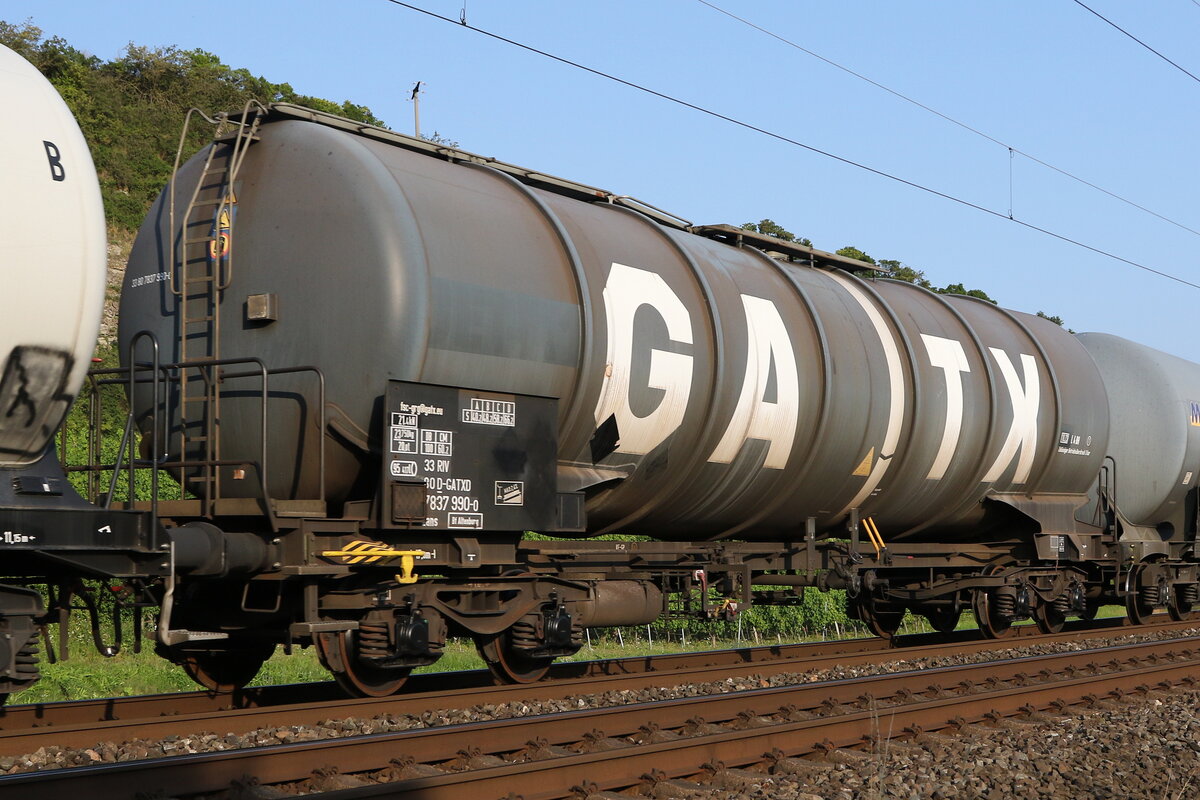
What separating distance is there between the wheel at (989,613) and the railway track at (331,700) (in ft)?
3.19

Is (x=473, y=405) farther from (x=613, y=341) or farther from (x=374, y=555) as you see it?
(x=613, y=341)

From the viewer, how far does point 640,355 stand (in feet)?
33.0

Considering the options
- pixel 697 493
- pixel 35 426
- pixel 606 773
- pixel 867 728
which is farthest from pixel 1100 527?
pixel 35 426

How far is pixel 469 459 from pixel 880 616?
31.6 feet

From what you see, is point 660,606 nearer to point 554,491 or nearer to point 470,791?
point 554,491

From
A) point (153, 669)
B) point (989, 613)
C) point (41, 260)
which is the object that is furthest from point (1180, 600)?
point (41, 260)

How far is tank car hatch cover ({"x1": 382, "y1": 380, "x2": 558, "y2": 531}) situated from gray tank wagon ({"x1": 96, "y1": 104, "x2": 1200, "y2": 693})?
22mm

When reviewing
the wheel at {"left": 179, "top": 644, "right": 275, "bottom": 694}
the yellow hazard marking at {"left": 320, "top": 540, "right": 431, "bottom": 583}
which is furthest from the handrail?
the wheel at {"left": 179, "top": 644, "right": 275, "bottom": 694}

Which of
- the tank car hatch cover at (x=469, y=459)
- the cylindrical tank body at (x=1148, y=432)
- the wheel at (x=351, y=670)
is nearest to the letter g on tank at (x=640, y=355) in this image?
the tank car hatch cover at (x=469, y=459)

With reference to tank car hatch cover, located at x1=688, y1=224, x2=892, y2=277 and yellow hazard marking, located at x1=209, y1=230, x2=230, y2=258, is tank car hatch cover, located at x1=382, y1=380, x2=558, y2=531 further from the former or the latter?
tank car hatch cover, located at x1=688, y1=224, x2=892, y2=277

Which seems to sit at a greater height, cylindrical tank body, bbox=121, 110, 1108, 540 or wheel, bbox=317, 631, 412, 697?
cylindrical tank body, bbox=121, 110, 1108, 540

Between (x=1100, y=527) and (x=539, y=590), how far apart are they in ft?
34.1

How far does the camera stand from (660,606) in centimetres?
1112

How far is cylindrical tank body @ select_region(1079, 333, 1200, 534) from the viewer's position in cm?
1812
